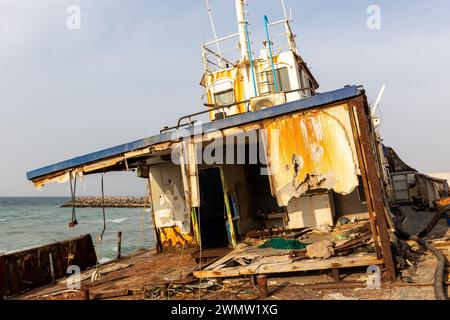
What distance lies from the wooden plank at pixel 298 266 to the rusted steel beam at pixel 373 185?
0.28 meters

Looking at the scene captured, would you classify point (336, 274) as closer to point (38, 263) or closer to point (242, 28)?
point (38, 263)

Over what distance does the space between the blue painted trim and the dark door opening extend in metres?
3.78

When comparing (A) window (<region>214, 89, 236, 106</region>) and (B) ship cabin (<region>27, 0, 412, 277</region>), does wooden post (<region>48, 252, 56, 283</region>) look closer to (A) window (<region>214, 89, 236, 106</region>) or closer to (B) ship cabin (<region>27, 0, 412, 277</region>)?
(B) ship cabin (<region>27, 0, 412, 277</region>)

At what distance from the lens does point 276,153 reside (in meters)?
8.10

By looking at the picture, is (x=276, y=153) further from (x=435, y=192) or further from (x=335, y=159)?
(x=435, y=192)

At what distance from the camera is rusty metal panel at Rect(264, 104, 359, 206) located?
7488 millimetres

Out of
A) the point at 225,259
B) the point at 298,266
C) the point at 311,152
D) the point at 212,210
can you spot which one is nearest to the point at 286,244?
the point at 225,259

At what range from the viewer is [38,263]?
10.8 m

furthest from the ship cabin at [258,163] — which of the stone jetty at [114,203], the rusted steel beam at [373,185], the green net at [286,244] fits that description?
the stone jetty at [114,203]

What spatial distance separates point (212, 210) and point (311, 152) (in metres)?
6.44

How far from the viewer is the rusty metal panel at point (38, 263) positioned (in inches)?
384

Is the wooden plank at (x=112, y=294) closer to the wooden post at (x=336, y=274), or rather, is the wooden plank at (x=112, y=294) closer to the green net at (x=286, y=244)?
the green net at (x=286, y=244)

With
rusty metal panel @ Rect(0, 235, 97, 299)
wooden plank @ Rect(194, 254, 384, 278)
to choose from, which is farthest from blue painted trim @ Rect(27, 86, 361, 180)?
wooden plank @ Rect(194, 254, 384, 278)

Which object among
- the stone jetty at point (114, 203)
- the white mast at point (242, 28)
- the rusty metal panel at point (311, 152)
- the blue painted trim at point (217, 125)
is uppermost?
the white mast at point (242, 28)
